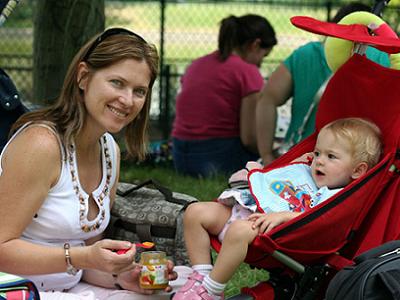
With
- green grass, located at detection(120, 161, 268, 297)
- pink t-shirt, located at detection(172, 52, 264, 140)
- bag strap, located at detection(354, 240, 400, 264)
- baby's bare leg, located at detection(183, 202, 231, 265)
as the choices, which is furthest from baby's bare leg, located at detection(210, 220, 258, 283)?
pink t-shirt, located at detection(172, 52, 264, 140)

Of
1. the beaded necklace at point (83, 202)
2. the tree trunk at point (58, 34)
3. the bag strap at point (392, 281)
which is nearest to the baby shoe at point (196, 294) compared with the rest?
the beaded necklace at point (83, 202)

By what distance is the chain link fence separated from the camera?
902 cm

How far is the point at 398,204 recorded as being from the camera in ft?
10.7

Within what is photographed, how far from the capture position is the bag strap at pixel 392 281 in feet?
8.80

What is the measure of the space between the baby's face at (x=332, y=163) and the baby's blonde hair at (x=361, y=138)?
21 mm

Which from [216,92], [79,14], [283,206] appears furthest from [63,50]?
[283,206]

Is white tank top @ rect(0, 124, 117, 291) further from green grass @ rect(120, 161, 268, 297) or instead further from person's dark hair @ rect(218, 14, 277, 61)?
person's dark hair @ rect(218, 14, 277, 61)

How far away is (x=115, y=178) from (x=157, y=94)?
5.61 metres

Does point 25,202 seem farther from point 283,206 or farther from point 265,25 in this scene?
point 265,25

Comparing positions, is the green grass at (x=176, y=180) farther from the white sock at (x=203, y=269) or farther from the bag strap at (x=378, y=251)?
the bag strap at (x=378, y=251)

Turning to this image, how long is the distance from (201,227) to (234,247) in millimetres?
252

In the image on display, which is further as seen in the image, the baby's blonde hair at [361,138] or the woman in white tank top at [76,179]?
the baby's blonde hair at [361,138]

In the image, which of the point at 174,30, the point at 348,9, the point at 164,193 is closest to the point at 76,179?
the point at 164,193

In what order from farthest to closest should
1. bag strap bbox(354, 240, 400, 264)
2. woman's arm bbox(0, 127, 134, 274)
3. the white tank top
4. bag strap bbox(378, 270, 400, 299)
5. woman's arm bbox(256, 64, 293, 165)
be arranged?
woman's arm bbox(256, 64, 293, 165) → the white tank top → woman's arm bbox(0, 127, 134, 274) → bag strap bbox(354, 240, 400, 264) → bag strap bbox(378, 270, 400, 299)
